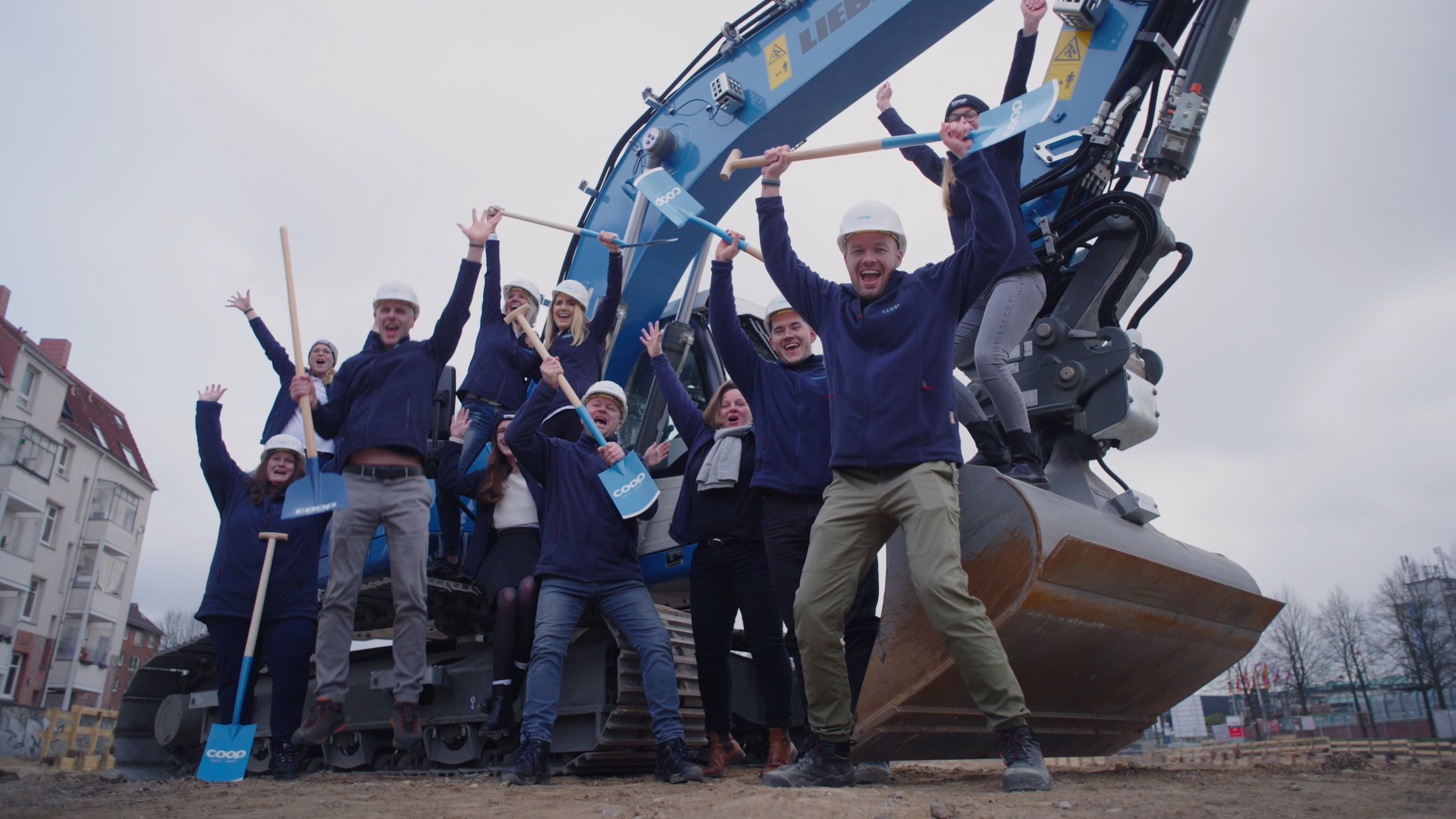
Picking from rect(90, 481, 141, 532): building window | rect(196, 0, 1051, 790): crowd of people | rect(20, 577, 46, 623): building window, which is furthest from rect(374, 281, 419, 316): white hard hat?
rect(90, 481, 141, 532): building window

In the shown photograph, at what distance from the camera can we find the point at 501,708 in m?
→ 4.68

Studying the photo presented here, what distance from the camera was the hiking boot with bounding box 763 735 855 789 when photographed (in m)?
3.13

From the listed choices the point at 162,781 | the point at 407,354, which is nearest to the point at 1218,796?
the point at 407,354

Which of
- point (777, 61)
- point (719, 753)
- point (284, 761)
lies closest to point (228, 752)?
point (284, 761)

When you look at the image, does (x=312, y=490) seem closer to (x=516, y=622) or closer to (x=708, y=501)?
(x=516, y=622)

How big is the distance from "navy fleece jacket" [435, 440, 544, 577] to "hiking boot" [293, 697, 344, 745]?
0.98 metres

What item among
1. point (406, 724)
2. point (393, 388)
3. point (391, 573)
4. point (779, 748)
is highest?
point (393, 388)

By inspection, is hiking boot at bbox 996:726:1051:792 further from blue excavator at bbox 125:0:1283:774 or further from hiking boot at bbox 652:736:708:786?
hiking boot at bbox 652:736:708:786

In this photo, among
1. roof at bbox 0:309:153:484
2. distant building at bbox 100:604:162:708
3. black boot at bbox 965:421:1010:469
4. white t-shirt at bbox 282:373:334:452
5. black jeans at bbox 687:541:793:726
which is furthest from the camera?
distant building at bbox 100:604:162:708

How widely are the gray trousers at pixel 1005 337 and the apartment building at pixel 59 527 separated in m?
30.2

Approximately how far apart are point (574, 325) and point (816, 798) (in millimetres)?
3487

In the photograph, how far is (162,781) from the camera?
4.67 meters

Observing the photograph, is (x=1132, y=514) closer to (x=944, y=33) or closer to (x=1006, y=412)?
(x=1006, y=412)

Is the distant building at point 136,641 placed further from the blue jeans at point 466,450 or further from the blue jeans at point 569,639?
the blue jeans at point 569,639
